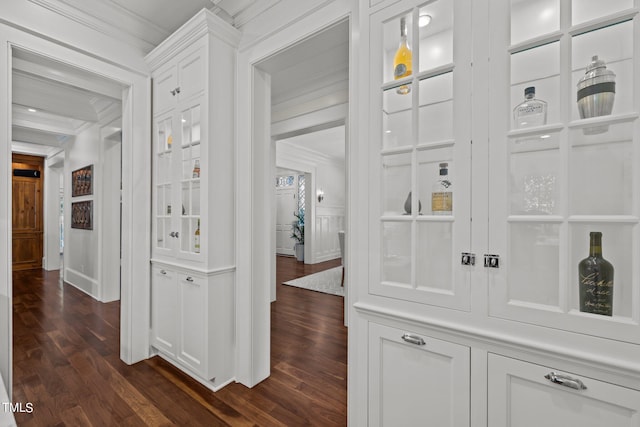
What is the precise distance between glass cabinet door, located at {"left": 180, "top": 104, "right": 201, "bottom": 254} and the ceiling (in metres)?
0.71

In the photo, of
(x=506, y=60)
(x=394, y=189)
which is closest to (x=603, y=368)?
(x=394, y=189)

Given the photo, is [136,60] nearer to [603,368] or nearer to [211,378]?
[211,378]

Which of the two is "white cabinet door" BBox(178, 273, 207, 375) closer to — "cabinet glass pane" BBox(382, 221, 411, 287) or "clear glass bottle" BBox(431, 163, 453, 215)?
"cabinet glass pane" BBox(382, 221, 411, 287)

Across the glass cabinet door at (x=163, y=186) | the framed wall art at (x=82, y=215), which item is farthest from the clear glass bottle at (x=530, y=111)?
the framed wall art at (x=82, y=215)

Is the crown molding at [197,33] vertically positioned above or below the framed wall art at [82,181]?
above

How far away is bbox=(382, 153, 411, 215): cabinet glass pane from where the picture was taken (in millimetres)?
1299

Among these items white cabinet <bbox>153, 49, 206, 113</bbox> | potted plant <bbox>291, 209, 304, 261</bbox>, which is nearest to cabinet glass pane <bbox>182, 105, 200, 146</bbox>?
white cabinet <bbox>153, 49, 206, 113</bbox>

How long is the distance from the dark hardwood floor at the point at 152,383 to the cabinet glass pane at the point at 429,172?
4.91 feet

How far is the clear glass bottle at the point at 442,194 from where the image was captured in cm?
121

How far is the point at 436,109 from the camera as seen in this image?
1242 millimetres

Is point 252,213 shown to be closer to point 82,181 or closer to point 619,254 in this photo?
point 619,254

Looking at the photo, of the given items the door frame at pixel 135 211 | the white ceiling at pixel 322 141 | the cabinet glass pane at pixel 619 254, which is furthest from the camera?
the white ceiling at pixel 322 141

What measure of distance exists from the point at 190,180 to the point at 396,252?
1703 millimetres

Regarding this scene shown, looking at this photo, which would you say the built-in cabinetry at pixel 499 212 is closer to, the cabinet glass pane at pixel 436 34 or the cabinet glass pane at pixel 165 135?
the cabinet glass pane at pixel 436 34
